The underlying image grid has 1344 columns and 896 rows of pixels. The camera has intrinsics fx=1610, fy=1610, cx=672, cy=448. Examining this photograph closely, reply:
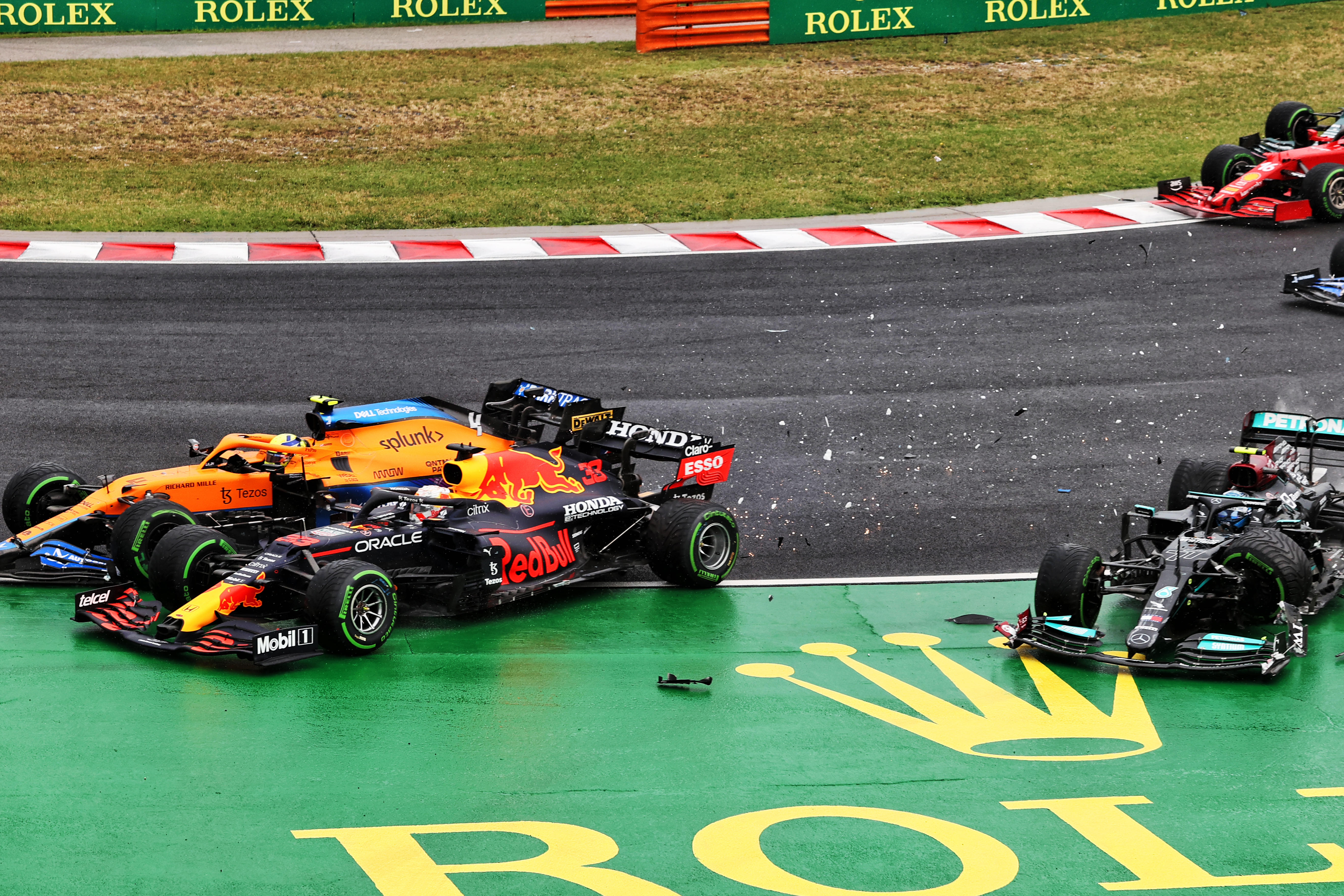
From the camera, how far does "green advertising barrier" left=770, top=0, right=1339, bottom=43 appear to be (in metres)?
35.2

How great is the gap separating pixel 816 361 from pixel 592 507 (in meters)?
6.66

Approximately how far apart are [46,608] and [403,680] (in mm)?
3228

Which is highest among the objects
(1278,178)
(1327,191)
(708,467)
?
(1278,178)

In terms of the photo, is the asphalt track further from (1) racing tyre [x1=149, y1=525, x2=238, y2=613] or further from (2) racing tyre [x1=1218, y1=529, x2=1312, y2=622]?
(1) racing tyre [x1=149, y1=525, x2=238, y2=613]

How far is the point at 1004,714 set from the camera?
10406mm

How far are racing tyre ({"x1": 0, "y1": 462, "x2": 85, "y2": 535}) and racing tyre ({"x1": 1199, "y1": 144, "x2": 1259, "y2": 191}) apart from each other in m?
18.0

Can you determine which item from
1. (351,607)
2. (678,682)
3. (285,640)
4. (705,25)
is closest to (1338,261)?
(678,682)

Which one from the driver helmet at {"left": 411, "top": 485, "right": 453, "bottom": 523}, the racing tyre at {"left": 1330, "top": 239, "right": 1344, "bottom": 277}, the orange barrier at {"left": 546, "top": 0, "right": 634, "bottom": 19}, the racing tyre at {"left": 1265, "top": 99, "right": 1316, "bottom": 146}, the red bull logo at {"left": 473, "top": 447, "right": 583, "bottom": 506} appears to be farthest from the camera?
the orange barrier at {"left": 546, "top": 0, "right": 634, "bottom": 19}

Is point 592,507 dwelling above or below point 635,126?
below

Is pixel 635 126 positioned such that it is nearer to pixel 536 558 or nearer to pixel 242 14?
pixel 242 14

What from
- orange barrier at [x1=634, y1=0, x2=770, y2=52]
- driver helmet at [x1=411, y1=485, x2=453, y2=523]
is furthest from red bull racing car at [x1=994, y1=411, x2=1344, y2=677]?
orange barrier at [x1=634, y1=0, x2=770, y2=52]

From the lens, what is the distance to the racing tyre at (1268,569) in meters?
11.0

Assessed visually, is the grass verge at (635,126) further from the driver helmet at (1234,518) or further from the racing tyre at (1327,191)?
the driver helmet at (1234,518)

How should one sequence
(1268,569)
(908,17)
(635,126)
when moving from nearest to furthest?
(1268,569), (635,126), (908,17)
